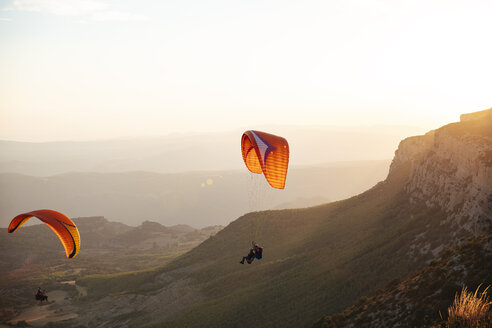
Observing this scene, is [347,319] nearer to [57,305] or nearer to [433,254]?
[433,254]

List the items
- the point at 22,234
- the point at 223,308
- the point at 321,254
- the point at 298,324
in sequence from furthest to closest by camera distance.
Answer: the point at 22,234
the point at 321,254
the point at 223,308
the point at 298,324

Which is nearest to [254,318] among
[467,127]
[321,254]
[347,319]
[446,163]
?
[321,254]

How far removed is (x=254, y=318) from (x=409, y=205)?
24174 mm

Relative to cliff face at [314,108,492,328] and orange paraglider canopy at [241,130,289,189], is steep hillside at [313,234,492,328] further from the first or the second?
orange paraglider canopy at [241,130,289,189]

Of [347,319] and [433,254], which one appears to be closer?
[347,319]

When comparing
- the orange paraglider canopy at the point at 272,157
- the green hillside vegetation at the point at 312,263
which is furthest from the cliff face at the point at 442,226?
the orange paraglider canopy at the point at 272,157

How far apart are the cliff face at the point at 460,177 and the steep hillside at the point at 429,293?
10738 mm

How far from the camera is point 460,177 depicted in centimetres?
3666

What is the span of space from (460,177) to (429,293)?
21998 mm

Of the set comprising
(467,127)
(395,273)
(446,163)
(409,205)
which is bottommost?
(395,273)

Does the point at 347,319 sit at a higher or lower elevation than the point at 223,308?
higher

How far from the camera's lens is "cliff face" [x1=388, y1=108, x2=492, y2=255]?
102 feet

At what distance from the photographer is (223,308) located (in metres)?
43.7

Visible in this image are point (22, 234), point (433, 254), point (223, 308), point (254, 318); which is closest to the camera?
point (433, 254)
